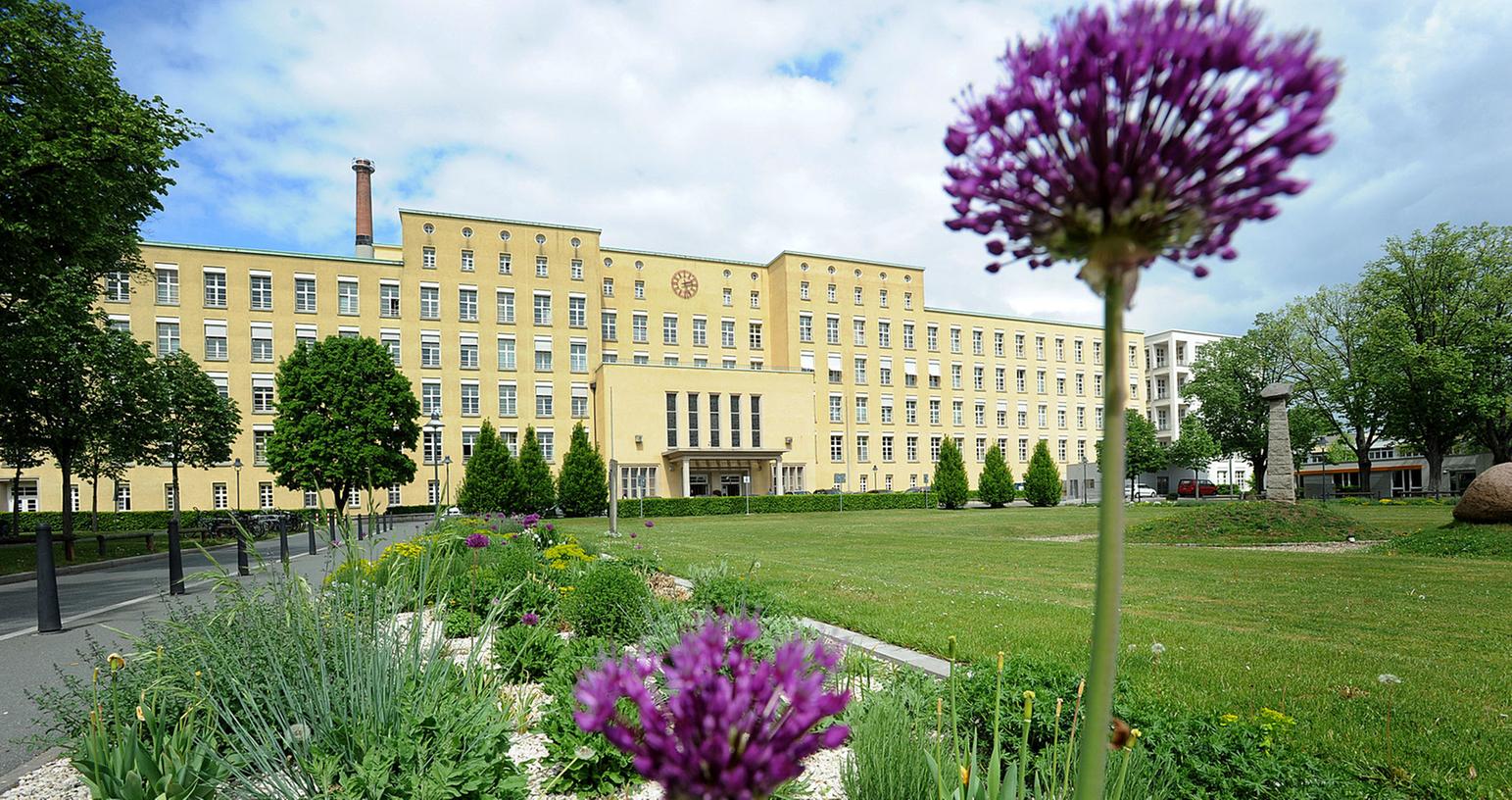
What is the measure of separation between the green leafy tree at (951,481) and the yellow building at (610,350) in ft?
33.7

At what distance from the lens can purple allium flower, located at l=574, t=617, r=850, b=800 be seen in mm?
752

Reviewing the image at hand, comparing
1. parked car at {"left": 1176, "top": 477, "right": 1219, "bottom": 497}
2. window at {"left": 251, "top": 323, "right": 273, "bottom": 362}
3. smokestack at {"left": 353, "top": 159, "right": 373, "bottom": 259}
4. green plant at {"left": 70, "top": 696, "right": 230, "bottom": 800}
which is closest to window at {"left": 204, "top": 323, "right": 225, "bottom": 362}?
window at {"left": 251, "top": 323, "right": 273, "bottom": 362}

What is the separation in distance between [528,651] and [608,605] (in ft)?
3.55

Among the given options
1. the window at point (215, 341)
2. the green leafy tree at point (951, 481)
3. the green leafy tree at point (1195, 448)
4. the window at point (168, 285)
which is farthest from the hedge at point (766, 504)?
the window at point (168, 285)

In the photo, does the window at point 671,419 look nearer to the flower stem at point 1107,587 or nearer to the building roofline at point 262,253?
the building roofline at point 262,253

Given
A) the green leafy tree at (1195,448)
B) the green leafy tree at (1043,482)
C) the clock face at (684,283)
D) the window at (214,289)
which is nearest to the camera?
the window at (214,289)

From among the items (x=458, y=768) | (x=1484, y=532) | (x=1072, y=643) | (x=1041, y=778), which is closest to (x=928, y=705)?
(x=1041, y=778)

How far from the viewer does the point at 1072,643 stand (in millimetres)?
6289

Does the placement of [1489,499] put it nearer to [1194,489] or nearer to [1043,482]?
[1043,482]

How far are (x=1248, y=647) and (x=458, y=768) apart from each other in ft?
20.8

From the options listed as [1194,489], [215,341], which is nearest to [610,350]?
[215,341]

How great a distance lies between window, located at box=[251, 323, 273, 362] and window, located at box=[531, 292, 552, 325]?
16.0m

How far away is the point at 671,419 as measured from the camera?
52375 millimetres

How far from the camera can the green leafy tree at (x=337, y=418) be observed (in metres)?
37.2
